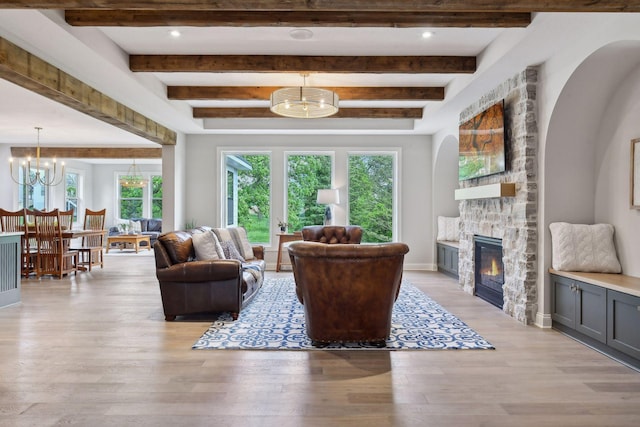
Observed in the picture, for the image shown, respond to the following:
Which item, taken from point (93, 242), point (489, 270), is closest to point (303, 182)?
point (489, 270)

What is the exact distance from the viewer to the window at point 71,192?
39.6ft

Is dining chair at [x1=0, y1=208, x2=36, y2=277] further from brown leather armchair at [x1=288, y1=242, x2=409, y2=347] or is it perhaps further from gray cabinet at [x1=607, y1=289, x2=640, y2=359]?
gray cabinet at [x1=607, y1=289, x2=640, y2=359]

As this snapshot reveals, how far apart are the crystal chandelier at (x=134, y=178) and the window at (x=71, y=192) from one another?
4.18ft

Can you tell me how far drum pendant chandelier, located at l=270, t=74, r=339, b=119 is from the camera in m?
4.65

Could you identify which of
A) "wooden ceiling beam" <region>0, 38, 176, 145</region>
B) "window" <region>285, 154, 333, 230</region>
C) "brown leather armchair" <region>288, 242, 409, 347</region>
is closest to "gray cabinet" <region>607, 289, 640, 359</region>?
"brown leather armchair" <region>288, 242, 409, 347</region>

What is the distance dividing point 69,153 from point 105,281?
507 cm

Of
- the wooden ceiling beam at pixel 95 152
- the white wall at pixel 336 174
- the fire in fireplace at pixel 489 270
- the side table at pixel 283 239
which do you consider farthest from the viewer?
the wooden ceiling beam at pixel 95 152

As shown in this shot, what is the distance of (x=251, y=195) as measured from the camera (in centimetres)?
841

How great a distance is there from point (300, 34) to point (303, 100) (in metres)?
0.75

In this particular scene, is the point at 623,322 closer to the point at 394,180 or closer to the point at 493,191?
the point at 493,191

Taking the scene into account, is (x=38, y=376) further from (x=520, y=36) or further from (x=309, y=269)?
(x=520, y=36)

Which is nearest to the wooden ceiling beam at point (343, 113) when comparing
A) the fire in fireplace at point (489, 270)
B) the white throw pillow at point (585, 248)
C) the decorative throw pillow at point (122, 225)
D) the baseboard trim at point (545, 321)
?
the fire in fireplace at point (489, 270)

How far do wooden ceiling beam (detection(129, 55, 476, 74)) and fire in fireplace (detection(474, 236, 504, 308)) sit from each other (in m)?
2.12

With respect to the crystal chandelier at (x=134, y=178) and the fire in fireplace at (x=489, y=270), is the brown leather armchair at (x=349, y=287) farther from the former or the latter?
the crystal chandelier at (x=134, y=178)
